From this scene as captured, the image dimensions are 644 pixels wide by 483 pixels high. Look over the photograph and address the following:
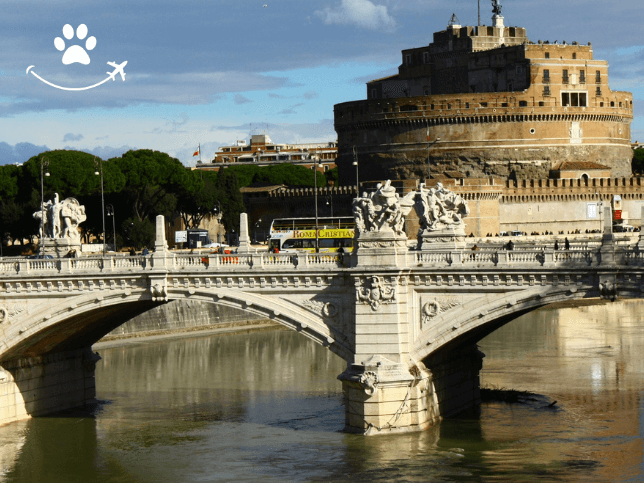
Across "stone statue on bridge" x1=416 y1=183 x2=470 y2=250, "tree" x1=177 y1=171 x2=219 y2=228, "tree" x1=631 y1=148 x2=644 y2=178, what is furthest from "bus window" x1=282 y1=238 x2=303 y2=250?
"tree" x1=631 y1=148 x2=644 y2=178

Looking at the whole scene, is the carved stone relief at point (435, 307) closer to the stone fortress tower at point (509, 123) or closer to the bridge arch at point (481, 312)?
the bridge arch at point (481, 312)

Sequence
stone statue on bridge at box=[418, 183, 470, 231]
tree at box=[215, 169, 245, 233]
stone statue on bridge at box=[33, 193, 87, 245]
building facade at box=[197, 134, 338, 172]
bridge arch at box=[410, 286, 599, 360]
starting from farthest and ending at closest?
building facade at box=[197, 134, 338, 172], tree at box=[215, 169, 245, 233], stone statue on bridge at box=[33, 193, 87, 245], stone statue on bridge at box=[418, 183, 470, 231], bridge arch at box=[410, 286, 599, 360]

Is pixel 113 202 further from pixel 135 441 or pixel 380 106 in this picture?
pixel 135 441

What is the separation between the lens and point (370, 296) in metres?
37.3

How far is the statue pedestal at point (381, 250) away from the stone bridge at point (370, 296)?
0.04 metres

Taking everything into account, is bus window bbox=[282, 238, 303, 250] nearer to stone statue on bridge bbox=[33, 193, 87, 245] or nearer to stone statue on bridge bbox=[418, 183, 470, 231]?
stone statue on bridge bbox=[33, 193, 87, 245]

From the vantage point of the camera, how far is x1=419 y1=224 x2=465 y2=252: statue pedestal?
136 ft

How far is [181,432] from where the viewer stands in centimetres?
4188

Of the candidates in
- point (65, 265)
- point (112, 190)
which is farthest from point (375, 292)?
point (112, 190)

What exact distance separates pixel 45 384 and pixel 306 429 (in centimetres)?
1062

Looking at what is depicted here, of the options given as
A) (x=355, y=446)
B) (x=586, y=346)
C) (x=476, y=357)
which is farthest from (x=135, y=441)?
Answer: (x=586, y=346)

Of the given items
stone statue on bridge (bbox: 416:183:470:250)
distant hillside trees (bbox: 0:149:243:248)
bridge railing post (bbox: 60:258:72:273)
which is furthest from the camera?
distant hillside trees (bbox: 0:149:243:248)

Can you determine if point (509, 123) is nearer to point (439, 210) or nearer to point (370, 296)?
point (439, 210)

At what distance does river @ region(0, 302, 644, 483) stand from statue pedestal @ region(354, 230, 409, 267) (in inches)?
206
